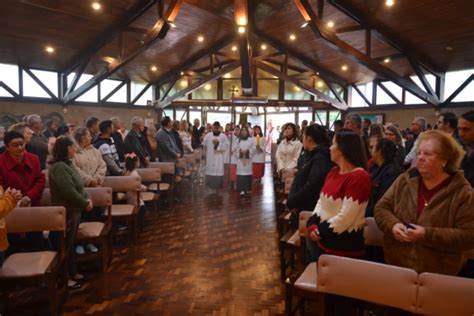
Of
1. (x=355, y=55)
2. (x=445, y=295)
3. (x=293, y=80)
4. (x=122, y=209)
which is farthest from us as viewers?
(x=293, y=80)

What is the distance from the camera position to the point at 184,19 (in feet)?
30.9

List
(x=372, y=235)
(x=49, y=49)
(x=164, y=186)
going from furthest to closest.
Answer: (x=49, y=49) < (x=164, y=186) < (x=372, y=235)

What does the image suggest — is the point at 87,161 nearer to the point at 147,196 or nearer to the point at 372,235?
the point at 147,196

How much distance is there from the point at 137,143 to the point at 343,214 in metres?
3.99

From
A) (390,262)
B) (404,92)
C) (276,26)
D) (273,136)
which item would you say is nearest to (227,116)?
(273,136)

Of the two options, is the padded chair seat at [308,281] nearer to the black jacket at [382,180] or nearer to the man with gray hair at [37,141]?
the black jacket at [382,180]

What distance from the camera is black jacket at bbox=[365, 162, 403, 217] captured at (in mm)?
2463

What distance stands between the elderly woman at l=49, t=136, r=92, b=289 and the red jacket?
23 centimetres

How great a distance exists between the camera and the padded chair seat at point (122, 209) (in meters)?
3.91

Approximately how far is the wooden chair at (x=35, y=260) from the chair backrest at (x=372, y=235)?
6.91 ft

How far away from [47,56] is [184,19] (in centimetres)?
389

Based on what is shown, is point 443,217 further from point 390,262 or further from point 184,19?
point 184,19

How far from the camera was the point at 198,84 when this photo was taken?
1270cm

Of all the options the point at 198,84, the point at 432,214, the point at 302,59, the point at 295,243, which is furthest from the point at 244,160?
the point at 302,59
